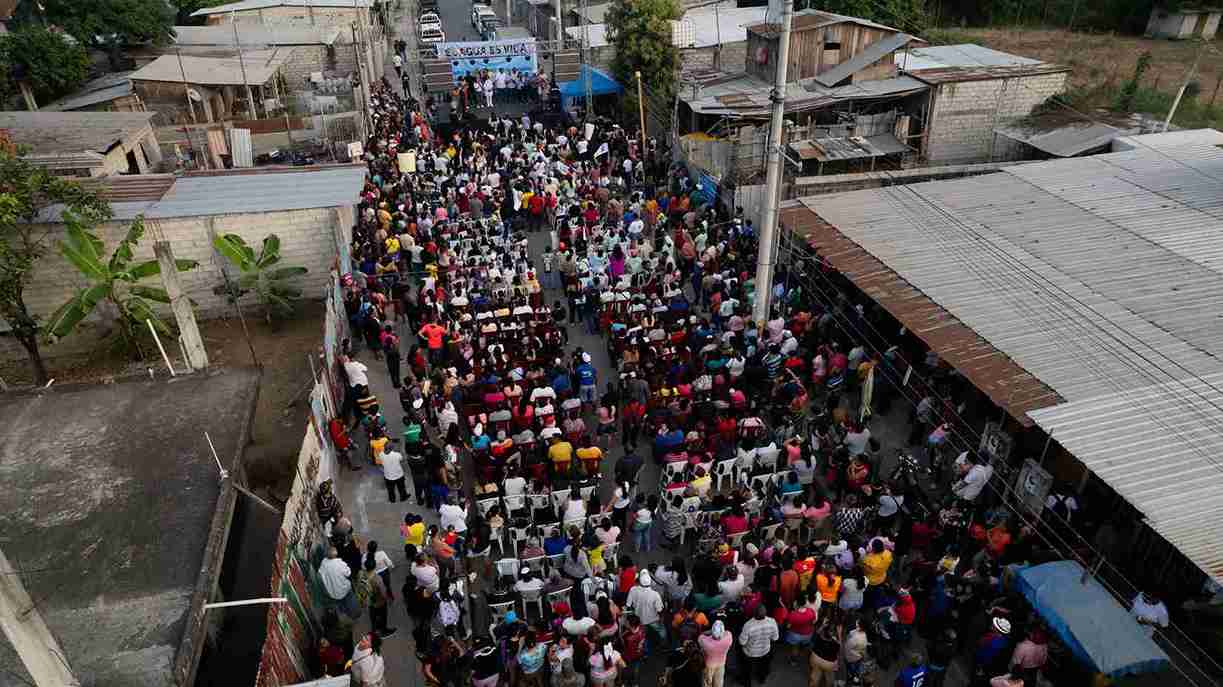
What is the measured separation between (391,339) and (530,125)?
570 inches

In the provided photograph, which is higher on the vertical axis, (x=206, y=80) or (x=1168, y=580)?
(x=206, y=80)

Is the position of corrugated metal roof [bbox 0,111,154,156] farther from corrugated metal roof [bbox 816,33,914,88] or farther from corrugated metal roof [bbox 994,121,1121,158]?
corrugated metal roof [bbox 994,121,1121,158]

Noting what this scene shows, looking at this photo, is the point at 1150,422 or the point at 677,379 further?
the point at 677,379

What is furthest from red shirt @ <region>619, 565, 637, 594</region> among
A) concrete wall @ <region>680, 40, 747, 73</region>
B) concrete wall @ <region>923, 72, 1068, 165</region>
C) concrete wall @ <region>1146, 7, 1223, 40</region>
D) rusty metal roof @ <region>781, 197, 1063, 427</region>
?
concrete wall @ <region>1146, 7, 1223, 40</region>

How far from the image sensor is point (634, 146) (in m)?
22.8

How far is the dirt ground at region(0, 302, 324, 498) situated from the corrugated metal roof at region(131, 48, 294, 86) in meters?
11.4

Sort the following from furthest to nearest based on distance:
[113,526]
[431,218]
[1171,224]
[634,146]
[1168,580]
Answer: [634,146]
[431,218]
[1171,224]
[1168,580]
[113,526]

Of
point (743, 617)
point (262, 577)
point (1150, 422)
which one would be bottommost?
point (262, 577)

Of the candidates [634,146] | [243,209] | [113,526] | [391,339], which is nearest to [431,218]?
[243,209]

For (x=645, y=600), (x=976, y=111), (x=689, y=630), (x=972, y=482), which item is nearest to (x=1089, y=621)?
(x=972, y=482)

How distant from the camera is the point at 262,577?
1030cm

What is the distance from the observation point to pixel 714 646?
302 inches

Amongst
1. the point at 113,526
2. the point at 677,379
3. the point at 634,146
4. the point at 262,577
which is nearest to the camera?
the point at 113,526

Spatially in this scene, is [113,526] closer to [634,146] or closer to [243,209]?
[243,209]
